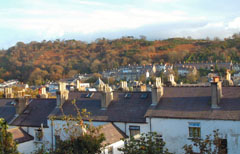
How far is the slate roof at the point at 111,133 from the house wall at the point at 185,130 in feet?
8.17

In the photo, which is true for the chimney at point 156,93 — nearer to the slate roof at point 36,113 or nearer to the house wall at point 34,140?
the house wall at point 34,140

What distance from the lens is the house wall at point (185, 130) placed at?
20.2 meters

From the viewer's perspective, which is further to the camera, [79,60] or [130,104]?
[79,60]

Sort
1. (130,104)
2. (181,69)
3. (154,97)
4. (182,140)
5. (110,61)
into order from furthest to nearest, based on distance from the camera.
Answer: (110,61), (181,69), (130,104), (154,97), (182,140)

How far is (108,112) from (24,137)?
23.1 ft

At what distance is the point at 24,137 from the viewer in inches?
1011

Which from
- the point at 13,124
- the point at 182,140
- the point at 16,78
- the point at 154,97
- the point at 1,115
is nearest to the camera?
the point at 182,140

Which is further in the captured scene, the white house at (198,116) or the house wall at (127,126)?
the house wall at (127,126)

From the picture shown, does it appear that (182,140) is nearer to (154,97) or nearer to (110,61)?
(154,97)

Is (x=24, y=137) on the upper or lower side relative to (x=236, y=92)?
lower

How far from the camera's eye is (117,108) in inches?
1010

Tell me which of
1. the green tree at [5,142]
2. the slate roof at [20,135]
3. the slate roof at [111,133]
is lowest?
the slate roof at [20,135]

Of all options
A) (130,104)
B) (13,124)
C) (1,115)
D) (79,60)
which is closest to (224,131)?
(130,104)

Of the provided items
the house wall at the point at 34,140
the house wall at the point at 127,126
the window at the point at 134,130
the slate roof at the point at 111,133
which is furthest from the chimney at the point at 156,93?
the house wall at the point at 34,140
